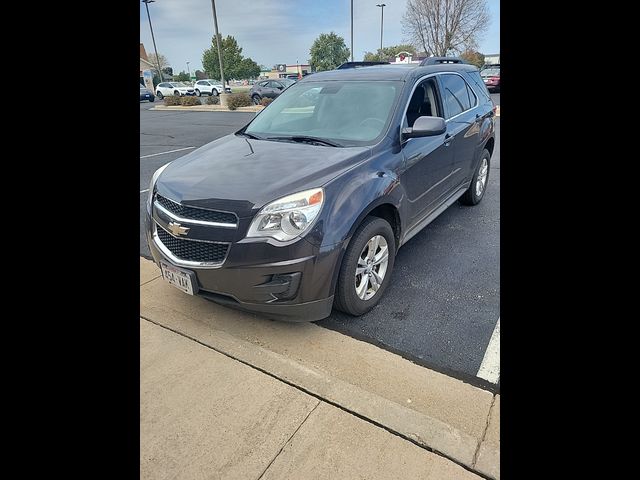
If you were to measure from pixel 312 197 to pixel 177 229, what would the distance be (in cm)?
88

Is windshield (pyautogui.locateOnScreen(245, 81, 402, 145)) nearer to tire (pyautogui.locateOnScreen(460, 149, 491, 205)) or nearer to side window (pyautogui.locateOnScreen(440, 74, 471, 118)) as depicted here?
side window (pyautogui.locateOnScreen(440, 74, 471, 118))

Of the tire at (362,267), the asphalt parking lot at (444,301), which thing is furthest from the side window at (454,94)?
the tire at (362,267)

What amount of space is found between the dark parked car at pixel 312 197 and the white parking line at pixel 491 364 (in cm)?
85

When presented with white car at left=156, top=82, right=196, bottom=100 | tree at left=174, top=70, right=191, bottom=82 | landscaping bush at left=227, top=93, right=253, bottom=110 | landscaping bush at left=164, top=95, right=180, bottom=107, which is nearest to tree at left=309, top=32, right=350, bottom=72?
tree at left=174, top=70, right=191, bottom=82

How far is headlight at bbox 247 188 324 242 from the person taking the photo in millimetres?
2367

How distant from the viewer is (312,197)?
7.99 ft

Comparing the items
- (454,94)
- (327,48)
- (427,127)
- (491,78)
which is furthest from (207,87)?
(427,127)

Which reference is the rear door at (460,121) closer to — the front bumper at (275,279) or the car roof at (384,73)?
the car roof at (384,73)

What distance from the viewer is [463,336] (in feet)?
9.02

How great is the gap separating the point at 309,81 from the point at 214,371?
2.90 meters

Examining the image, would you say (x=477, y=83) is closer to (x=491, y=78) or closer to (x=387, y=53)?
(x=491, y=78)

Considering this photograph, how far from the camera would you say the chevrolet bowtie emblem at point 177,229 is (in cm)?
254
